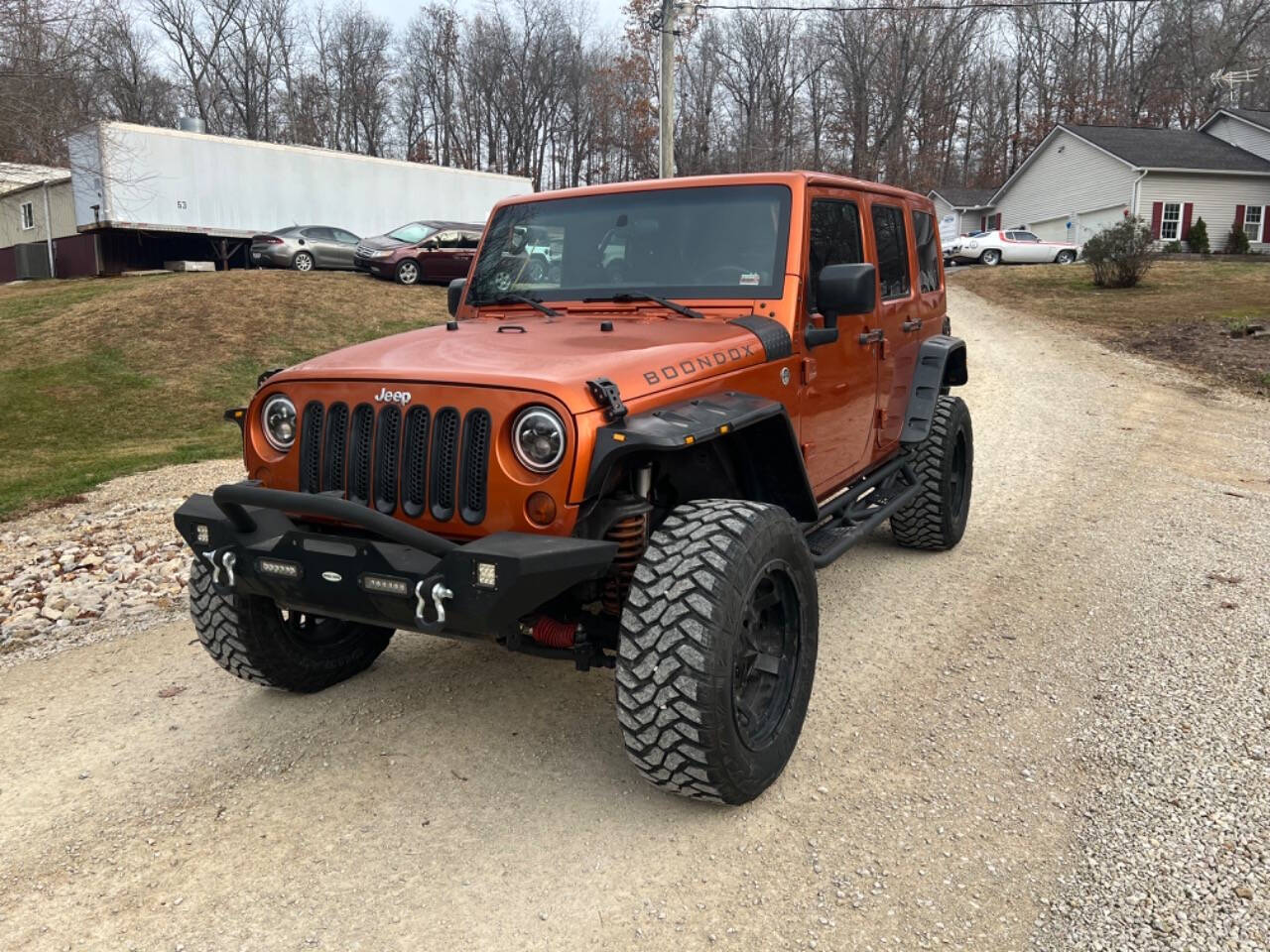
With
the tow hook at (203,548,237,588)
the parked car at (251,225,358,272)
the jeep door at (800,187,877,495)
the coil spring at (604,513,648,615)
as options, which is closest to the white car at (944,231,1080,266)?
the parked car at (251,225,358,272)

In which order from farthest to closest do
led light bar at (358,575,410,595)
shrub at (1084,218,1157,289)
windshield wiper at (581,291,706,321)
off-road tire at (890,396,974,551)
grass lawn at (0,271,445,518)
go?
shrub at (1084,218,1157,289), grass lawn at (0,271,445,518), off-road tire at (890,396,974,551), windshield wiper at (581,291,706,321), led light bar at (358,575,410,595)

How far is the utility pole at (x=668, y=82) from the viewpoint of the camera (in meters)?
17.0

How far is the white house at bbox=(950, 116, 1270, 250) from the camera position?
117 ft

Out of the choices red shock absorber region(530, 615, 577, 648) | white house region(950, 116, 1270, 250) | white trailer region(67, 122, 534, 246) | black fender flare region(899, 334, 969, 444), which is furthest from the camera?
white house region(950, 116, 1270, 250)

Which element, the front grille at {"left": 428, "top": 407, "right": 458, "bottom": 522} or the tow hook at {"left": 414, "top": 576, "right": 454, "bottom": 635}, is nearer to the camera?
the tow hook at {"left": 414, "top": 576, "right": 454, "bottom": 635}

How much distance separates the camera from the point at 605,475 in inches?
113

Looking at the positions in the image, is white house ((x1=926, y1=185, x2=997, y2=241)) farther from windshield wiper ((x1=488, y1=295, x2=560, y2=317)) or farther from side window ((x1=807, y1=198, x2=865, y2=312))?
windshield wiper ((x1=488, y1=295, x2=560, y2=317))

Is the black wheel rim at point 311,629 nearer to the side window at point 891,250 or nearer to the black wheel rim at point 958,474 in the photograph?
the side window at point 891,250

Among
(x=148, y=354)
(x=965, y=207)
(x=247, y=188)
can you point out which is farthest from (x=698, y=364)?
(x=965, y=207)

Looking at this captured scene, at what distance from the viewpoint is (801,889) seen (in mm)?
2740

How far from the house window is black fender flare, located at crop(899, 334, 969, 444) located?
38.5 m

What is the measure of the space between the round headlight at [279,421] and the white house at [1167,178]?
38.4 meters

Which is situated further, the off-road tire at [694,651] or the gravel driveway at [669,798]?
the off-road tire at [694,651]

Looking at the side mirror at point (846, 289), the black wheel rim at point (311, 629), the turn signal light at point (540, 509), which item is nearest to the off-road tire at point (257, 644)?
the black wheel rim at point (311, 629)
